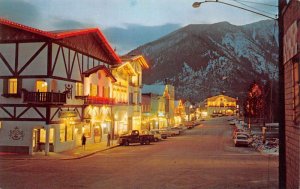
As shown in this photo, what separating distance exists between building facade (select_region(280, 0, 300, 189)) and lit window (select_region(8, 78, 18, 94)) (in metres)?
27.6

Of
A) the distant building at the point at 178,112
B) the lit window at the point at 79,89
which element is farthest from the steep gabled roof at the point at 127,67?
the distant building at the point at 178,112

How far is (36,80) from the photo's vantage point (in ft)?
116

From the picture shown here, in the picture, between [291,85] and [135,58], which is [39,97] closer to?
[291,85]

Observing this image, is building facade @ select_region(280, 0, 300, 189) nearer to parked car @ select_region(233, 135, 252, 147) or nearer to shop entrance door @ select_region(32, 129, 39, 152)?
shop entrance door @ select_region(32, 129, 39, 152)

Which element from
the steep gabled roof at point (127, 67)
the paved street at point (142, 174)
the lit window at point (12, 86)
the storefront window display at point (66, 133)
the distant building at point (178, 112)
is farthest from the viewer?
the distant building at point (178, 112)

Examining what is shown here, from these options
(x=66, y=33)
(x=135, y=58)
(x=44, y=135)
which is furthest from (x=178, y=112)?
(x=44, y=135)

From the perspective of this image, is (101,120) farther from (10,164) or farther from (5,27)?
(10,164)

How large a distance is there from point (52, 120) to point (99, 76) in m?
12.7

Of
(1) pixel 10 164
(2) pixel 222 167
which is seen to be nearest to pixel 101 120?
(1) pixel 10 164

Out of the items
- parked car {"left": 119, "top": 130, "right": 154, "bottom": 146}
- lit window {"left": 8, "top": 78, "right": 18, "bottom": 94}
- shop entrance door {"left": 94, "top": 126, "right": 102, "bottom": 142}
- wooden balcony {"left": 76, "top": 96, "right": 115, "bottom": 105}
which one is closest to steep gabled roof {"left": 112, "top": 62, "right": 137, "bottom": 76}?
wooden balcony {"left": 76, "top": 96, "right": 115, "bottom": 105}

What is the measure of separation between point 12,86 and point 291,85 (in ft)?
94.7

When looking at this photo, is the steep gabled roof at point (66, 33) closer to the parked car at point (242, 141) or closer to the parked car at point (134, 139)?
the parked car at point (134, 139)

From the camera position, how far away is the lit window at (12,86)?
118ft

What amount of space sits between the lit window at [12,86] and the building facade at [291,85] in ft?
90.5
